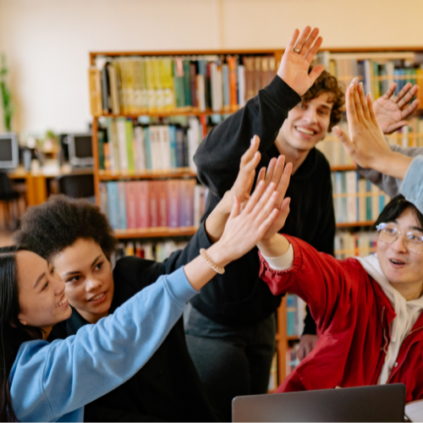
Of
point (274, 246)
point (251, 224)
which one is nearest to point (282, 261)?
point (274, 246)

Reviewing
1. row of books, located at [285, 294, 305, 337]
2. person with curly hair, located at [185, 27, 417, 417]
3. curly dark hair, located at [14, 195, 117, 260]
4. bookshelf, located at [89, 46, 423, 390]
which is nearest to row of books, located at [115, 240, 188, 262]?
bookshelf, located at [89, 46, 423, 390]

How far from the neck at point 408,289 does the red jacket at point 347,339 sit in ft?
0.23

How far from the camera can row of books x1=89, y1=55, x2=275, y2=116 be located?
2.62m

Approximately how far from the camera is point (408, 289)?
1265 mm

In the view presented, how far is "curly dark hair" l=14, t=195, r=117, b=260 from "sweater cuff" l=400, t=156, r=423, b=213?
0.93 meters

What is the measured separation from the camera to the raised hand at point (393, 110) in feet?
4.57

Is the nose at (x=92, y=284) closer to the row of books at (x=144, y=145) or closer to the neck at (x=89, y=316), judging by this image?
the neck at (x=89, y=316)

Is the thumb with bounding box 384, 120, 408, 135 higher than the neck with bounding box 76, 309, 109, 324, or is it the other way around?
the thumb with bounding box 384, 120, 408, 135

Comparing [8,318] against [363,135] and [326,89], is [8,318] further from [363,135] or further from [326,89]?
[326,89]

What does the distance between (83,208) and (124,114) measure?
1.37 meters

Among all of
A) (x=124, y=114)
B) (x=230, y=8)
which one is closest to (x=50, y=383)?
(x=124, y=114)

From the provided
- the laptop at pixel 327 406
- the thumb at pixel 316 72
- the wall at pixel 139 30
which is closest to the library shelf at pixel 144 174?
the thumb at pixel 316 72

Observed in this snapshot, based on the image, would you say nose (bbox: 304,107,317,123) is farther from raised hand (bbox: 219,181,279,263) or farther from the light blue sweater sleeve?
the light blue sweater sleeve

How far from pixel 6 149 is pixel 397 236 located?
6.28 m
